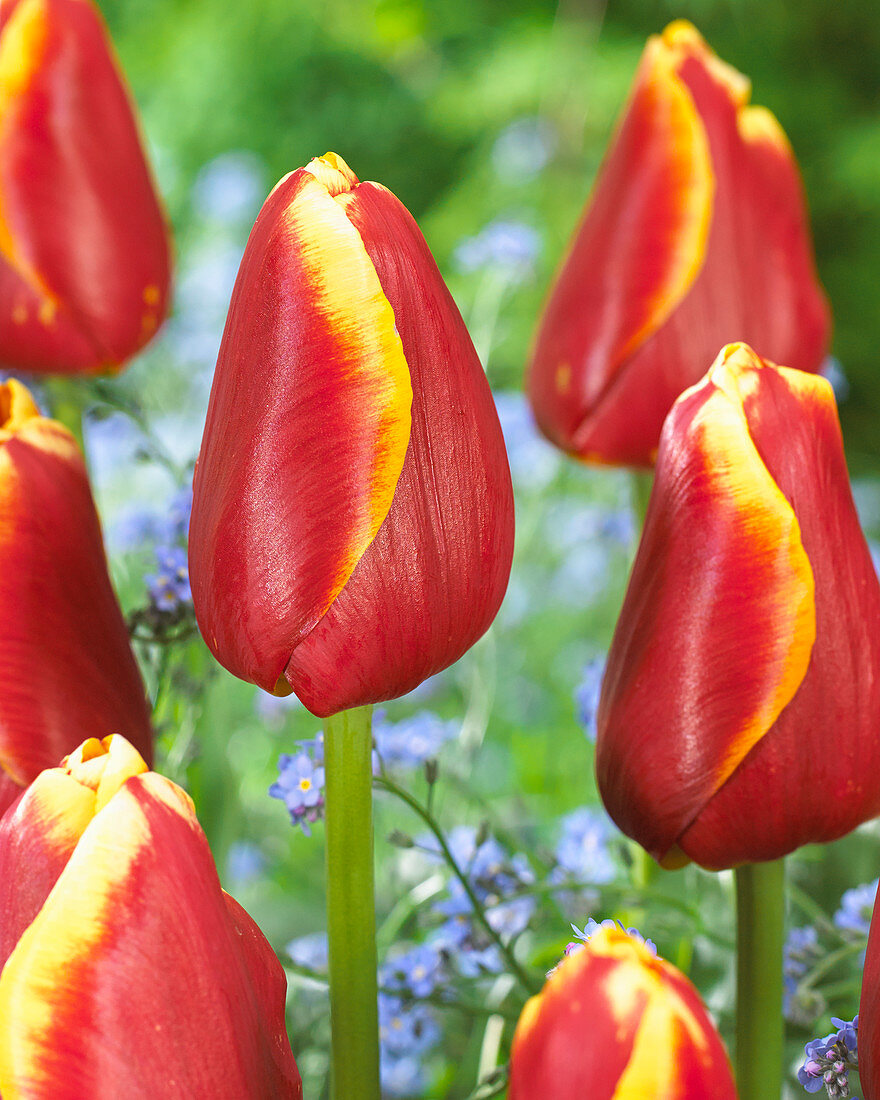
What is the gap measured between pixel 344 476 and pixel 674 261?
0.64 ft

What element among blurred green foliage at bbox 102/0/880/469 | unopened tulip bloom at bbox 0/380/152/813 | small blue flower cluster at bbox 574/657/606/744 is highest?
blurred green foliage at bbox 102/0/880/469

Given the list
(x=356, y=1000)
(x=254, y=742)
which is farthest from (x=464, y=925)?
(x=254, y=742)

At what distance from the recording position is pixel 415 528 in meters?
0.24

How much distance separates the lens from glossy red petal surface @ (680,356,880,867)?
26cm

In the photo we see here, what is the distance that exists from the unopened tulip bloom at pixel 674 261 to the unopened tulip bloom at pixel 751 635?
0.43ft

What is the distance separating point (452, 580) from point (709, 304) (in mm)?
189

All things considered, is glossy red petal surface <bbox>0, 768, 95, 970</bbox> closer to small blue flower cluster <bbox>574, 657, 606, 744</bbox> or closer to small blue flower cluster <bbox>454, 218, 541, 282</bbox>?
small blue flower cluster <bbox>574, 657, 606, 744</bbox>

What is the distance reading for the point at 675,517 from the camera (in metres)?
0.26

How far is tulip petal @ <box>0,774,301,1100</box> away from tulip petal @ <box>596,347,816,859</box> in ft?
0.33

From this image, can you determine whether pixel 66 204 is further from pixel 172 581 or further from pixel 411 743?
pixel 411 743

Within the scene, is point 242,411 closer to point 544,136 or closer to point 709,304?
point 709,304

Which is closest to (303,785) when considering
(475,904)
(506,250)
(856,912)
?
(475,904)

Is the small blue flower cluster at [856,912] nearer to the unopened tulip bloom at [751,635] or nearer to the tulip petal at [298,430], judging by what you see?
the unopened tulip bloom at [751,635]

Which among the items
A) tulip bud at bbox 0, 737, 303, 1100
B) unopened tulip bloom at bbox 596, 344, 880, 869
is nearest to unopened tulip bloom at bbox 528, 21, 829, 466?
unopened tulip bloom at bbox 596, 344, 880, 869
